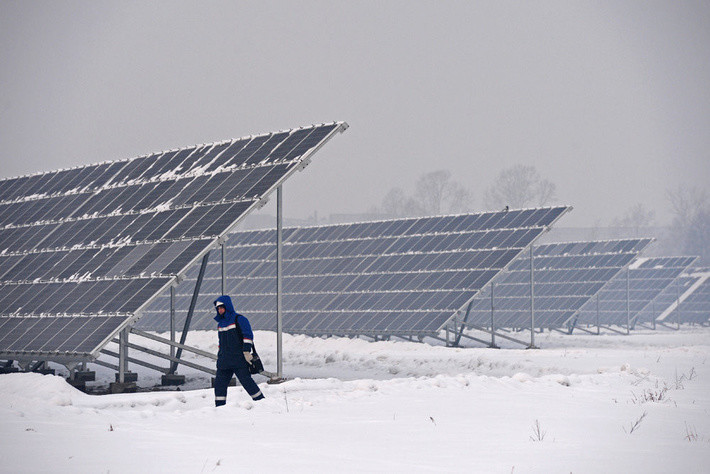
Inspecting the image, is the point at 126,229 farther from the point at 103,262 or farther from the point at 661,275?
the point at 661,275

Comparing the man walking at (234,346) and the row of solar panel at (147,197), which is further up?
the row of solar panel at (147,197)

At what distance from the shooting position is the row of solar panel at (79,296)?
16703mm

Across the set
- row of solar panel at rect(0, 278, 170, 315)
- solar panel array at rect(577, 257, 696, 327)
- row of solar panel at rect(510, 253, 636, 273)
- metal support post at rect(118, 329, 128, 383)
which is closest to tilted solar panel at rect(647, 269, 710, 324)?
solar panel array at rect(577, 257, 696, 327)

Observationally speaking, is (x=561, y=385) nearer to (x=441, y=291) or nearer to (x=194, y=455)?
(x=194, y=455)

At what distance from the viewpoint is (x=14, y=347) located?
17.9 metres

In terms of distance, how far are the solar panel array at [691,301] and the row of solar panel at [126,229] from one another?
150 feet

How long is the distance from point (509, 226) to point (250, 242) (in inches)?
473

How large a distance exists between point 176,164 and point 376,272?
13210 mm

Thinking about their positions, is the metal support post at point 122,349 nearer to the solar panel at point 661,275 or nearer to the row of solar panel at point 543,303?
the row of solar panel at point 543,303

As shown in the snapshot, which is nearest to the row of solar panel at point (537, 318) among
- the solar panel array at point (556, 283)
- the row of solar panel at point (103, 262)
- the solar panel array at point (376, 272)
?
the solar panel array at point (556, 283)

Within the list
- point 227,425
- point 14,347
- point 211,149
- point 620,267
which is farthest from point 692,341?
point 227,425

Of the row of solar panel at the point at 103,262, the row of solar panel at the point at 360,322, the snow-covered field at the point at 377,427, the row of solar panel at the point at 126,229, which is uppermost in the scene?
the row of solar panel at the point at 126,229

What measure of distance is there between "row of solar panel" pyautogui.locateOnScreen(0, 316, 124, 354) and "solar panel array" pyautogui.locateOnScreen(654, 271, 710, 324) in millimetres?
48346

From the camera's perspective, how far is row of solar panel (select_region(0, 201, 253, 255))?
17703 millimetres
